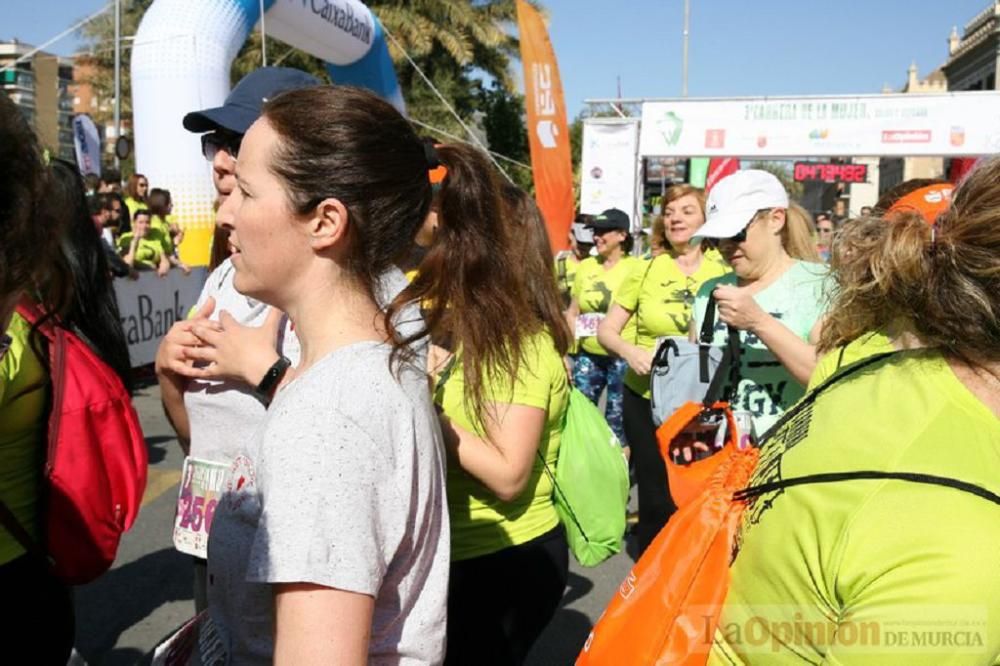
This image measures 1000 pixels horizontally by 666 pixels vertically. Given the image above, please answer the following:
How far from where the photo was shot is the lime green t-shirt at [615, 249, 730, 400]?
4316 millimetres

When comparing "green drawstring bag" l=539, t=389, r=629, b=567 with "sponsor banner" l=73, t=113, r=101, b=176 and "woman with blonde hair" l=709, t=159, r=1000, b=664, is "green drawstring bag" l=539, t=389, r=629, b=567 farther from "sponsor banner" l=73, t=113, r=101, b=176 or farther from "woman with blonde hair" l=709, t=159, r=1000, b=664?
"sponsor banner" l=73, t=113, r=101, b=176

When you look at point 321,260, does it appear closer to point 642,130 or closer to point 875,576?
point 875,576

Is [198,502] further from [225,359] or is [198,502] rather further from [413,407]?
[413,407]

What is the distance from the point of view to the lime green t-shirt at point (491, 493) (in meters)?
2.06

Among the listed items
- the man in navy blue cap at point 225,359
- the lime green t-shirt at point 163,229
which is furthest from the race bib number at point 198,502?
the lime green t-shirt at point 163,229

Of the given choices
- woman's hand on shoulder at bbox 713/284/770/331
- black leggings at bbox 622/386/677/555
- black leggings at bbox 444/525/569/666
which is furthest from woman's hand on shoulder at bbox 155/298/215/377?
black leggings at bbox 622/386/677/555

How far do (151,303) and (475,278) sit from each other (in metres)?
7.89

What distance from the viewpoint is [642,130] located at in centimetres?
1480

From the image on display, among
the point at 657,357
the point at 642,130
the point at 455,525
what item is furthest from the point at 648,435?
the point at 642,130

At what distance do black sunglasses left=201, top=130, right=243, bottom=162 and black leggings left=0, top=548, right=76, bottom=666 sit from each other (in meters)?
0.98

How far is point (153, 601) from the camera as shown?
13.0 feet

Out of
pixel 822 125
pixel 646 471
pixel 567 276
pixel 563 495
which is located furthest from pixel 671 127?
pixel 563 495

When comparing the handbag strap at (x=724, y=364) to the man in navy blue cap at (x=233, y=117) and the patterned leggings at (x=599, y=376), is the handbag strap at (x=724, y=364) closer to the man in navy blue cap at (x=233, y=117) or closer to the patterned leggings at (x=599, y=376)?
the man in navy blue cap at (x=233, y=117)

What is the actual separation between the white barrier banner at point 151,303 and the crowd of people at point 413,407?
6828 millimetres
